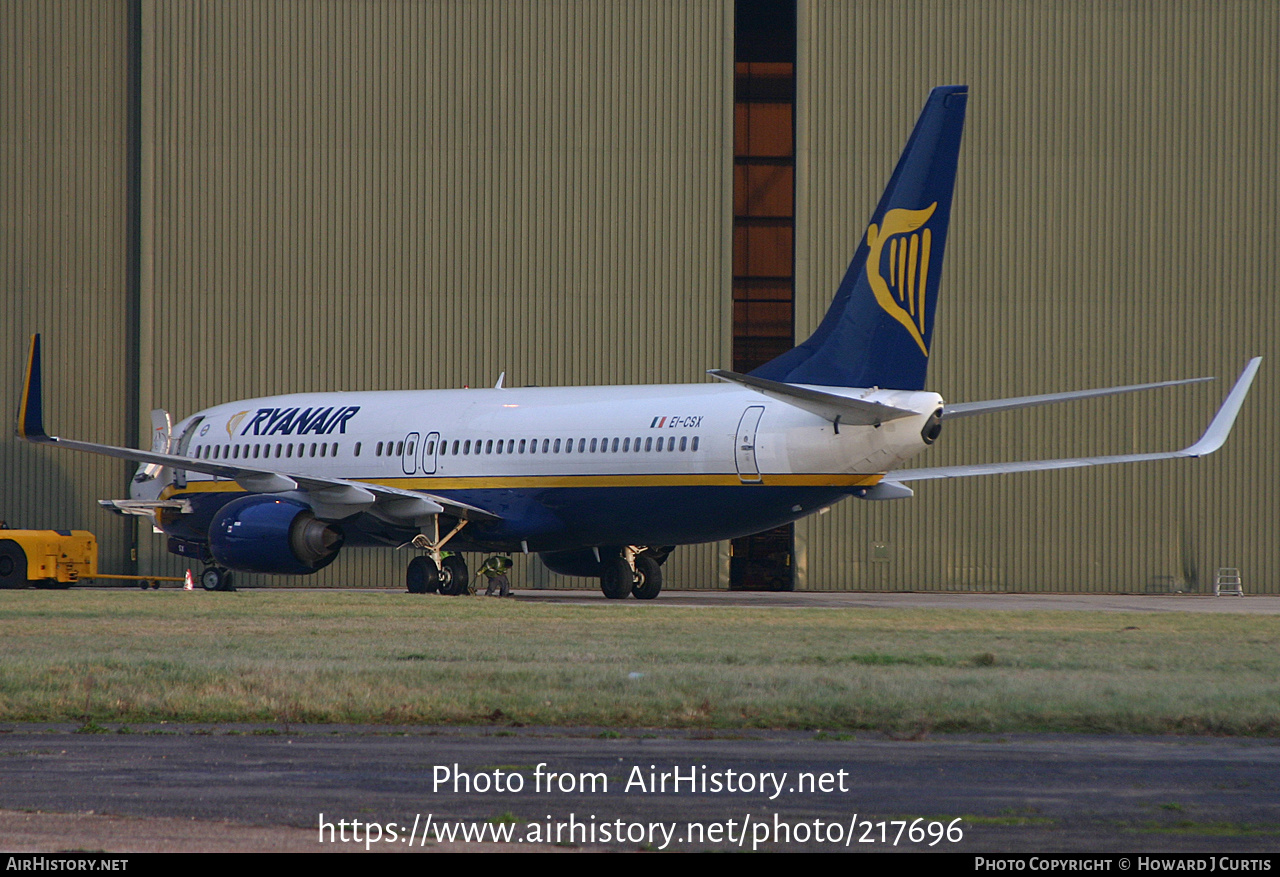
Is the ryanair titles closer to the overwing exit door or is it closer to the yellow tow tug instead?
the yellow tow tug

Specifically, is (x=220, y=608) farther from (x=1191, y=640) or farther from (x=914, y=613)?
(x=1191, y=640)

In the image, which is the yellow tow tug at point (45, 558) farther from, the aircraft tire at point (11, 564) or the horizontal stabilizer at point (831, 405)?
the horizontal stabilizer at point (831, 405)

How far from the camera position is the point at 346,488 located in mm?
27062

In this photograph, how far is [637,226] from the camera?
35.9 meters

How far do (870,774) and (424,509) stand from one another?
20481mm

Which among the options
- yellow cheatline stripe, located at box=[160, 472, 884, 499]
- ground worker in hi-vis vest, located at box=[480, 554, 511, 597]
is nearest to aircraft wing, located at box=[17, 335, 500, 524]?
yellow cheatline stripe, located at box=[160, 472, 884, 499]

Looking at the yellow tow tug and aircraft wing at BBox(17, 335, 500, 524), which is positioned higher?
aircraft wing at BBox(17, 335, 500, 524)

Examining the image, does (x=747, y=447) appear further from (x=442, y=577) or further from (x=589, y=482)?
(x=442, y=577)

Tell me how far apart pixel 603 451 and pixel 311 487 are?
5199 mm

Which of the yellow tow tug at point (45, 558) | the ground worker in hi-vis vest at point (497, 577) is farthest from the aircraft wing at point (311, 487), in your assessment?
the yellow tow tug at point (45, 558)

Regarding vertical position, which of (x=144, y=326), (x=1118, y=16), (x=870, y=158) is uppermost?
(x=1118, y=16)

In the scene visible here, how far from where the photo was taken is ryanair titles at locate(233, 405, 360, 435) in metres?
30.9

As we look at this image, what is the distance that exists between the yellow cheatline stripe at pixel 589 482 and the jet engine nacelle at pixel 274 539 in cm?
235

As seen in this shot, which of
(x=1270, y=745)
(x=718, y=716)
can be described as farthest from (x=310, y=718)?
(x=1270, y=745)
